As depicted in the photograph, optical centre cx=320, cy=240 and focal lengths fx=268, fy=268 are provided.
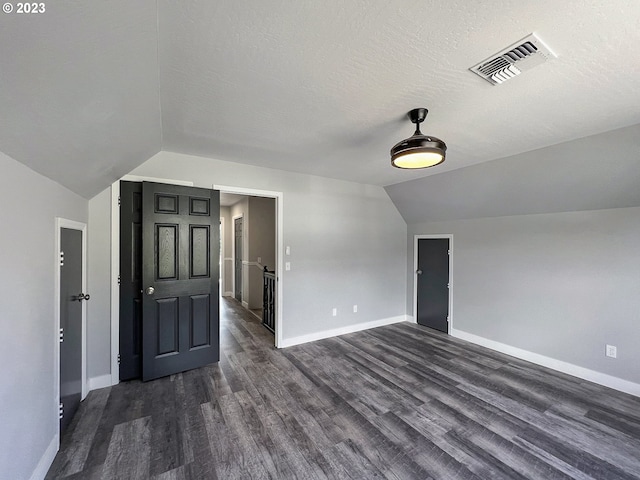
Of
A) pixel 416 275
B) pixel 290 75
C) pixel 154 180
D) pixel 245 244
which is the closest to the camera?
pixel 290 75

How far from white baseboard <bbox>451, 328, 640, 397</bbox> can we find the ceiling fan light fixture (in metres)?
3.00

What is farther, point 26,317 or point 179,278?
point 179,278

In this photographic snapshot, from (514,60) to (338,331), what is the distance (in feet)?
12.2

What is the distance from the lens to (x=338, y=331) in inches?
165

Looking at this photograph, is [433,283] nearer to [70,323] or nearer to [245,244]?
[245,244]

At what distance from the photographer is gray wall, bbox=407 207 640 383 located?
2.73m

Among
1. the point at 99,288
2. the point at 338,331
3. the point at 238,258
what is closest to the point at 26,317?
the point at 99,288

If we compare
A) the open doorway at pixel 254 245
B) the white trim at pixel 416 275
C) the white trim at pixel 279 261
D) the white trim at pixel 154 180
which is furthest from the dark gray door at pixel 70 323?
the white trim at pixel 416 275

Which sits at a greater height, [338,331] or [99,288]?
[99,288]

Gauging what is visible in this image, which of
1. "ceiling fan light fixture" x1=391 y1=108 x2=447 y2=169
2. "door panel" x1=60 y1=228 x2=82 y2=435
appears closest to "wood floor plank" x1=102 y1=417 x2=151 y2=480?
"door panel" x1=60 y1=228 x2=82 y2=435

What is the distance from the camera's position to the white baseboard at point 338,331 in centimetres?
375

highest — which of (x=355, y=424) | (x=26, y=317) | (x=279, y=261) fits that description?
(x=279, y=261)

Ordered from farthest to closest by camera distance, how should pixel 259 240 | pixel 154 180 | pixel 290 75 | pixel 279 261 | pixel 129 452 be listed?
pixel 259 240, pixel 279 261, pixel 154 180, pixel 129 452, pixel 290 75

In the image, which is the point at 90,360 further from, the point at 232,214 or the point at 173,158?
the point at 232,214
